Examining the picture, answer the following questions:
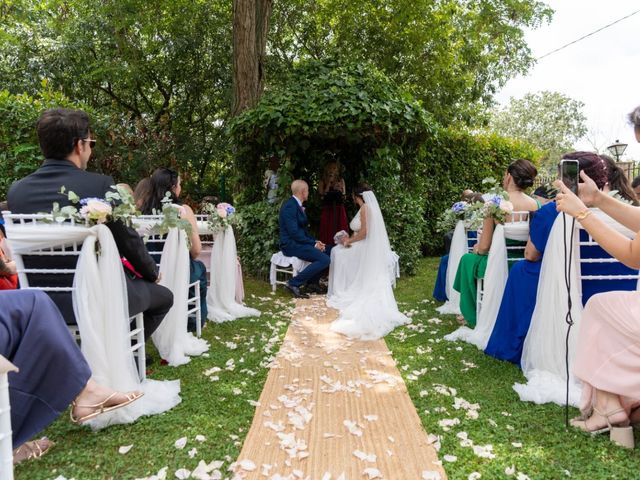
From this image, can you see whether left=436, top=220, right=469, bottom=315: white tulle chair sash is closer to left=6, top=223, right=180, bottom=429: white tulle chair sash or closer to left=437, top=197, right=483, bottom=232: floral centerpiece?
left=437, top=197, right=483, bottom=232: floral centerpiece

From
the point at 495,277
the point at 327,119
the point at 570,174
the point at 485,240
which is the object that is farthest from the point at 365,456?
the point at 327,119

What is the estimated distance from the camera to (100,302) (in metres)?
3.03

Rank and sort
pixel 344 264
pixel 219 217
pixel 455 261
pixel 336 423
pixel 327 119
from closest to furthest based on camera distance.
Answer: pixel 336 423 → pixel 219 217 → pixel 455 261 → pixel 344 264 → pixel 327 119

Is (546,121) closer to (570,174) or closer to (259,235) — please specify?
(259,235)

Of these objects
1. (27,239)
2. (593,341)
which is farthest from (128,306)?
(593,341)

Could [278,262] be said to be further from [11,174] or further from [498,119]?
[498,119]

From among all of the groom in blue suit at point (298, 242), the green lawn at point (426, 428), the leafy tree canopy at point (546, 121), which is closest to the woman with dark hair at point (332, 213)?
the groom in blue suit at point (298, 242)

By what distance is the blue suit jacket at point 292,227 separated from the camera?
7.16m

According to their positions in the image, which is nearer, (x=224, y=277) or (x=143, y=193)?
(x=143, y=193)

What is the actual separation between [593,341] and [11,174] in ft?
24.2

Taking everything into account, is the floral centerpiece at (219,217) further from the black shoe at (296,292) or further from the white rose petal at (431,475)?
the white rose petal at (431,475)

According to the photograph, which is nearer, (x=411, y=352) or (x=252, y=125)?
(x=411, y=352)

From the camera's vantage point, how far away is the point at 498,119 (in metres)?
51.8

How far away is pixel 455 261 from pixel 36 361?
15.9 feet
